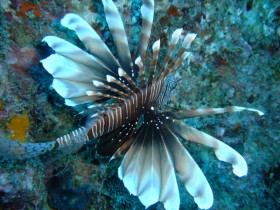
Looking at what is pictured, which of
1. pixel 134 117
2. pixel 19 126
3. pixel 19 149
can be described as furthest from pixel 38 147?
pixel 134 117

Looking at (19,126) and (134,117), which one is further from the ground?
(19,126)

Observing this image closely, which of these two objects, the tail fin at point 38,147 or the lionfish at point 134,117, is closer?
the tail fin at point 38,147

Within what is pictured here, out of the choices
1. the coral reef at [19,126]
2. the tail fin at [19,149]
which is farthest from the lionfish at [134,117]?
the coral reef at [19,126]

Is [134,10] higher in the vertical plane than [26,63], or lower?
higher

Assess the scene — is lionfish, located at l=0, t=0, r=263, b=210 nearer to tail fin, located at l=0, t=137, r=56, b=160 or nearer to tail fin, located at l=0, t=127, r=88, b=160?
Result: tail fin, located at l=0, t=127, r=88, b=160

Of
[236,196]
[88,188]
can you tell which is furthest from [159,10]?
[236,196]

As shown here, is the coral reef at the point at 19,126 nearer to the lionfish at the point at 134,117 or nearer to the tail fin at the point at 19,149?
the lionfish at the point at 134,117

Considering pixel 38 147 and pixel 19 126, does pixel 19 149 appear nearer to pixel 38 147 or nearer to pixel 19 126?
pixel 38 147

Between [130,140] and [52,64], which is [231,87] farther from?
[52,64]

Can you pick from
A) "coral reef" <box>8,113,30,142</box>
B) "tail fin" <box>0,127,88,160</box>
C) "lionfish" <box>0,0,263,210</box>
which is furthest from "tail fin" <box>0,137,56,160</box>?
"coral reef" <box>8,113,30,142</box>
